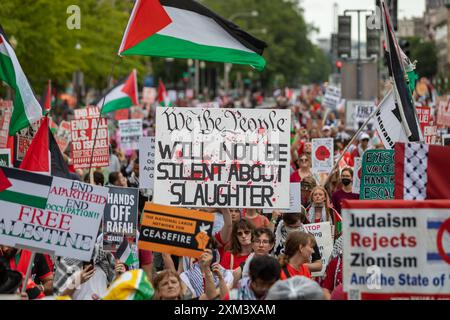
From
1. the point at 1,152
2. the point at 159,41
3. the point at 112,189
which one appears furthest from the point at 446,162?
the point at 1,152

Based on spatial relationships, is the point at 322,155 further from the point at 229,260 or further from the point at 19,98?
the point at 229,260

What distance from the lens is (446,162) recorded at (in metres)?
9.39

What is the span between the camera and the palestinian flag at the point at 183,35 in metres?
12.3

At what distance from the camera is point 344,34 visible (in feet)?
117

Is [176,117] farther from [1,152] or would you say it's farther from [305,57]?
[305,57]

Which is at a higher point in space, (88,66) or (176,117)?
(88,66)

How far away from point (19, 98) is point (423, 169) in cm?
459

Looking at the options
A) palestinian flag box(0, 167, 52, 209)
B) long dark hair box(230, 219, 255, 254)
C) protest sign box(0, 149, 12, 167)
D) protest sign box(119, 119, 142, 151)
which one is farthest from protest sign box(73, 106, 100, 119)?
palestinian flag box(0, 167, 52, 209)

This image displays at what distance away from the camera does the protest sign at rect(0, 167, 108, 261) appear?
866 cm

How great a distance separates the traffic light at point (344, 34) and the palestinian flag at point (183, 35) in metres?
23.2

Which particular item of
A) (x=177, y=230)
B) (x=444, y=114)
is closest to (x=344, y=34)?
(x=444, y=114)

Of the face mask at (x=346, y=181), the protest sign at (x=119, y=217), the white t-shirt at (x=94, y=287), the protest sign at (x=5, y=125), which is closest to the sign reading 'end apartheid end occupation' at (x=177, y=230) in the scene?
the white t-shirt at (x=94, y=287)

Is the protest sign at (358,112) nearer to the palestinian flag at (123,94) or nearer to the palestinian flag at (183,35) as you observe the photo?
the palestinian flag at (123,94)

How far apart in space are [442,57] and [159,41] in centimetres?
13991
